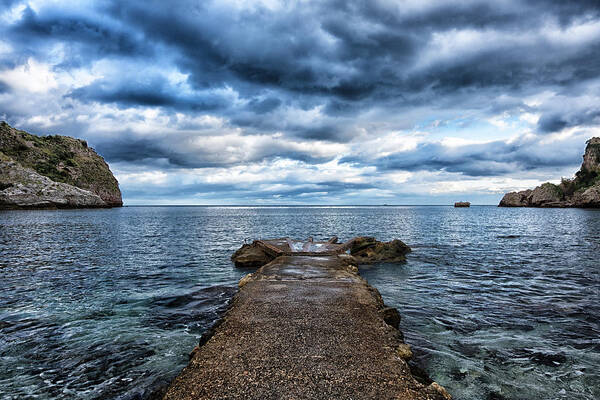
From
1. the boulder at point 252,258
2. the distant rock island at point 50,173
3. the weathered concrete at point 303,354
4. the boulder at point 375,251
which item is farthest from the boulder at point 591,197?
the distant rock island at point 50,173

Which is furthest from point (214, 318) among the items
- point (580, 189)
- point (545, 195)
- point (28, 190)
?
point (545, 195)

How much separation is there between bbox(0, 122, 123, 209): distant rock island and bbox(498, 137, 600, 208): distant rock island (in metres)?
225

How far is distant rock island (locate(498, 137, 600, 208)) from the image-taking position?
5226 inches

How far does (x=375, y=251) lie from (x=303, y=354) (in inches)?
771

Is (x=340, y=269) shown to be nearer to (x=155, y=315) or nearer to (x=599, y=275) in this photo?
(x=155, y=315)

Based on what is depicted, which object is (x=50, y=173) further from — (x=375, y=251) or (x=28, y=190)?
(x=375, y=251)

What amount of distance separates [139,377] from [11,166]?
14384cm

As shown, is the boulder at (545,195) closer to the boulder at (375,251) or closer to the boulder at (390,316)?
the boulder at (375,251)

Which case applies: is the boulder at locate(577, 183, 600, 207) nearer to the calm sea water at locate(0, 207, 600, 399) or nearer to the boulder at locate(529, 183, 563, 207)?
the boulder at locate(529, 183, 563, 207)

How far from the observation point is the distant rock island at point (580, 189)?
133 metres

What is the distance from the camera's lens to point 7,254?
2425 cm

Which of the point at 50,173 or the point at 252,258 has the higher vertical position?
the point at 50,173

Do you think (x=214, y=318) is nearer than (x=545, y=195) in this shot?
Yes

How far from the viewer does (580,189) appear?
144m
